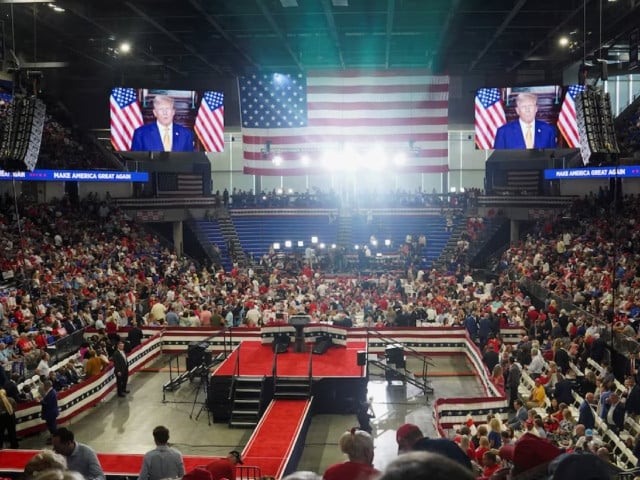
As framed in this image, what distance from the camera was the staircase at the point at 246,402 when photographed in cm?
1522

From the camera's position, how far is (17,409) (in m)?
14.0

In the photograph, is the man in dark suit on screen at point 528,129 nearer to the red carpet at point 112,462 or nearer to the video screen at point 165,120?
the video screen at point 165,120

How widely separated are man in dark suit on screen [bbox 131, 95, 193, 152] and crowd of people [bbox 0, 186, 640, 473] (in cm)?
390

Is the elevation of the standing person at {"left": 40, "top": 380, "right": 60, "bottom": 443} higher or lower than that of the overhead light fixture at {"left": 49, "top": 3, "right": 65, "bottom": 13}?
lower

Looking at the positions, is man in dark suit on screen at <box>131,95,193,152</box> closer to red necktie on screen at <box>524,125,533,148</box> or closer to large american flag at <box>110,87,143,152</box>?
large american flag at <box>110,87,143,152</box>

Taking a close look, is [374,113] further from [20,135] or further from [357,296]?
[20,135]

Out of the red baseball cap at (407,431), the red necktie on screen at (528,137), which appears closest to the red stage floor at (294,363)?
the red baseball cap at (407,431)

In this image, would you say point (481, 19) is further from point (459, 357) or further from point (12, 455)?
point (12, 455)

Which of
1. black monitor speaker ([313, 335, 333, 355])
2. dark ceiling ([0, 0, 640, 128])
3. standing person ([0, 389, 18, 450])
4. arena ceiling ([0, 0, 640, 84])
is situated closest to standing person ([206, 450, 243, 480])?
standing person ([0, 389, 18, 450])

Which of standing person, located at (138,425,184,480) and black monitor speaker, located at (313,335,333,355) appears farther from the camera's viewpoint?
black monitor speaker, located at (313,335,333,355)

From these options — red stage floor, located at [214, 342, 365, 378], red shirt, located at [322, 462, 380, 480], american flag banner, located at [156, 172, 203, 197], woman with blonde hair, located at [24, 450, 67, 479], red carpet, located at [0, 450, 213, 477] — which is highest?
american flag banner, located at [156, 172, 203, 197]

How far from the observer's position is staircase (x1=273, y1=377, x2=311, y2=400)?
52.4ft

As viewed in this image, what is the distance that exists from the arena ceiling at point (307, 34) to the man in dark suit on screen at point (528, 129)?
107 inches

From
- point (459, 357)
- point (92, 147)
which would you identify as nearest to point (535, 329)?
point (459, 357)
